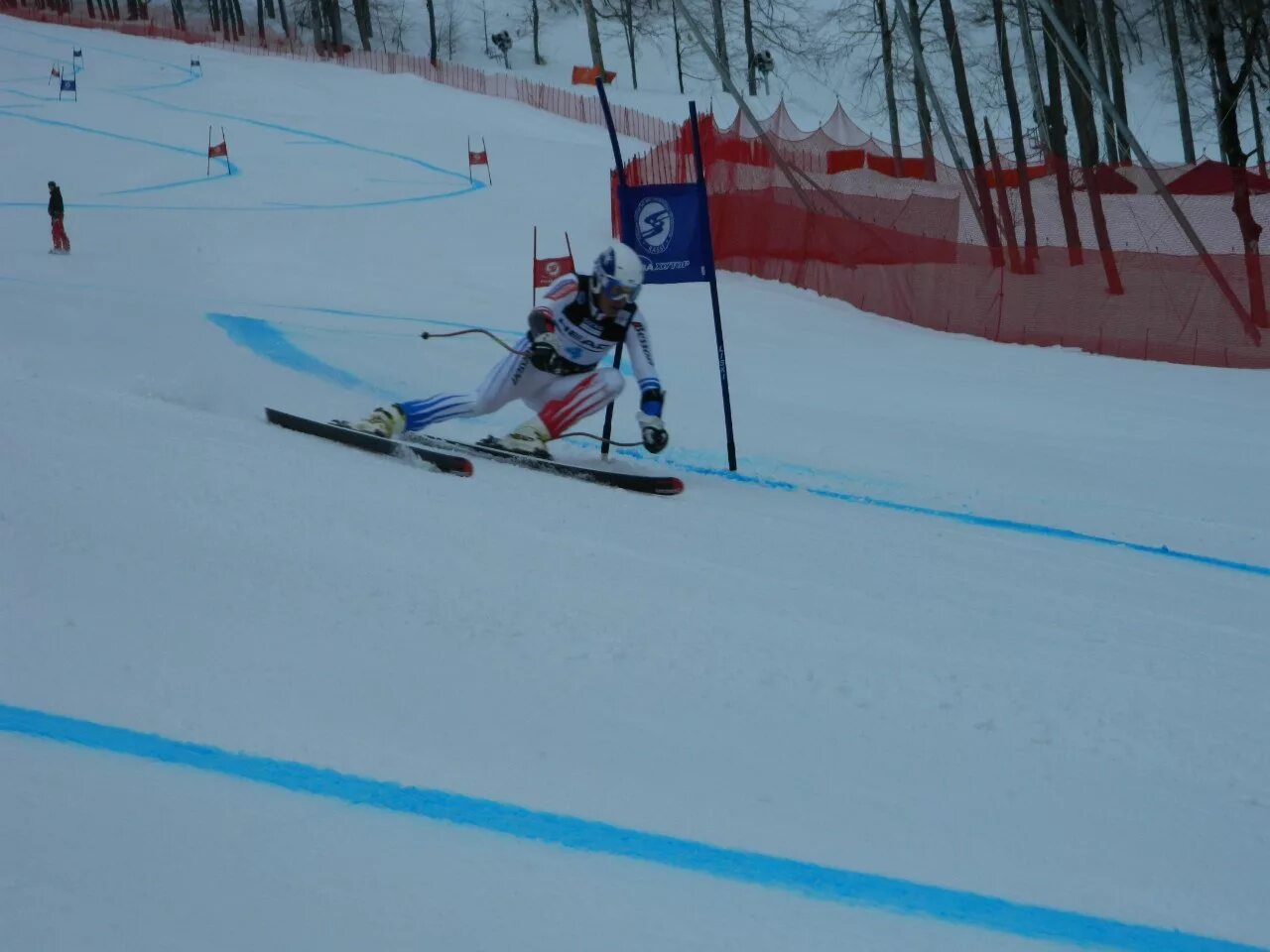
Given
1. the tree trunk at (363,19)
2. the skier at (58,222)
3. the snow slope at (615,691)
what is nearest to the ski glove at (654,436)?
the snow slope at (615,691)

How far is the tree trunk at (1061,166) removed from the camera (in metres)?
16.5

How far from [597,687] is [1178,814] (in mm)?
1671

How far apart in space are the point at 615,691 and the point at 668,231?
4.65 meters

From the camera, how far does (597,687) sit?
3.90 metres

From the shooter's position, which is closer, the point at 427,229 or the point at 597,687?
the point at 597,687

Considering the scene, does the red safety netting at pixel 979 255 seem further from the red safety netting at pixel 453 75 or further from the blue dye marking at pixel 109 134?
the red safety netting at pixel 453 75

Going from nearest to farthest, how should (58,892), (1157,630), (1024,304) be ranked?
(58,892) < (1157,630) < (1024,304)

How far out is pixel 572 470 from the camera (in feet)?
23.2

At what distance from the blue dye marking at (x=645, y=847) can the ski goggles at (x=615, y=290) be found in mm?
4378

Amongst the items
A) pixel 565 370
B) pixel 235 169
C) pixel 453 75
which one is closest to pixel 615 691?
pixel 565 370

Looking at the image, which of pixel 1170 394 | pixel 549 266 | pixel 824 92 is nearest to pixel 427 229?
pixel 549 266

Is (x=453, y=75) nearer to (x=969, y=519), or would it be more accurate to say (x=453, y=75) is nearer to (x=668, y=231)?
(x=668, y=231)

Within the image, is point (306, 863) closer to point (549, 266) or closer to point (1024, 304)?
point (549, 266)

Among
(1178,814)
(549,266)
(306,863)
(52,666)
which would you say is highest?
(549,266)
